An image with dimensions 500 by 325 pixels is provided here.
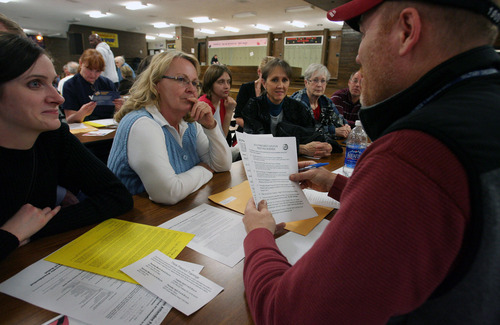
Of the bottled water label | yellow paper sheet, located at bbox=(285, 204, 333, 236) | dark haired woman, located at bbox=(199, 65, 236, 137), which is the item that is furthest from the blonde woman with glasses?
dark haired woman, located at bbox=(199, 65, 236, 137)

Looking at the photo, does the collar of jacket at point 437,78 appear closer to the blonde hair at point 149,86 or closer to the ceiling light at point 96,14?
the blonde hair at point 149,86

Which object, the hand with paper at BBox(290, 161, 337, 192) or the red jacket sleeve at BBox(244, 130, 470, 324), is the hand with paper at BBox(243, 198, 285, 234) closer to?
the hand with paper at BBox(290, 161, 337, 192)

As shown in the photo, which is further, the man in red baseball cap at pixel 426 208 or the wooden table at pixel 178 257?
the wooden table at pixel 178 257

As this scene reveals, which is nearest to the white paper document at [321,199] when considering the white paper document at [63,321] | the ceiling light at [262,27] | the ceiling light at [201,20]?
the white paper document at [63,321]

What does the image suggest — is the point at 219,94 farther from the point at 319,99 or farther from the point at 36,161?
the point at 36,161

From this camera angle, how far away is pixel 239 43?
14953 millimetres

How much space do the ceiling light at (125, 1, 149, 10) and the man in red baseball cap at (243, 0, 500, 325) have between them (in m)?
9.89

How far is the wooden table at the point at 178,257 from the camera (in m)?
0.61

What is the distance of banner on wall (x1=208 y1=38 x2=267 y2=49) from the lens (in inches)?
560

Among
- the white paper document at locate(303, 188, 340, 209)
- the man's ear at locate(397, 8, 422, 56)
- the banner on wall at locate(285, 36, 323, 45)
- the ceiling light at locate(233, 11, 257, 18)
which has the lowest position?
the white paper document at locate(303, 188, 340, 209)

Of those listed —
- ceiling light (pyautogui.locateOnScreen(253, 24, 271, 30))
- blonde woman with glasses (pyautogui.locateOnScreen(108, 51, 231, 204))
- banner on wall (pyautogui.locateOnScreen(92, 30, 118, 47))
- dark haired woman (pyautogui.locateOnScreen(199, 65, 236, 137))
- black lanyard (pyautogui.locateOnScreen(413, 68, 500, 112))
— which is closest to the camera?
black lanyard (pyautogui.locateOnScreen(413, 68, 500, 112))

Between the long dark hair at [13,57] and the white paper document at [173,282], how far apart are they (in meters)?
0.75

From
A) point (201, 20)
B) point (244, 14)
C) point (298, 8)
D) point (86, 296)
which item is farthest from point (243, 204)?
point (201, 20)

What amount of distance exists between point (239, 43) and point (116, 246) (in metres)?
15.6
